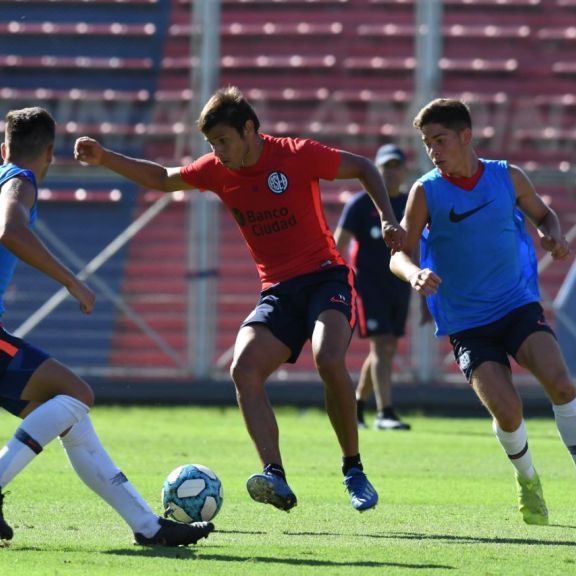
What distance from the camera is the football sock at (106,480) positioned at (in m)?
6.05

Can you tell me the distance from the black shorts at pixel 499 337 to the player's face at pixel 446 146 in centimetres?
80

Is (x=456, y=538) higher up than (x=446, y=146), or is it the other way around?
(x=446, y=146)

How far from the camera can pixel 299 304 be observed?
7445 millimetres

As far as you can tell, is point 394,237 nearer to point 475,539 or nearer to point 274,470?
point 274,470

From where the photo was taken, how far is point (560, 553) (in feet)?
19.8

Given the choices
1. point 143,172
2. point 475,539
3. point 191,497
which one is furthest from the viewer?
point 143,172

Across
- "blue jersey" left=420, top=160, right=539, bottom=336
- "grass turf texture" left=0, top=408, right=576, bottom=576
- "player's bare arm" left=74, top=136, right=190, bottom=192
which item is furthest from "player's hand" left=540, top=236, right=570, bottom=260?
"player's bare arm" left=74, top=136, right=190, bottom=192

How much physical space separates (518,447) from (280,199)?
1741 mm

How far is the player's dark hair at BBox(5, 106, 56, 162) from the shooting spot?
6.28 m

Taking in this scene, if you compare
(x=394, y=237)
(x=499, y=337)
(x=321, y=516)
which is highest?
(x=394, y=237)

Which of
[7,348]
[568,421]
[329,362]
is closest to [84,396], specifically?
[7,348]

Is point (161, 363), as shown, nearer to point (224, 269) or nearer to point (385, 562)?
point (224, 269)

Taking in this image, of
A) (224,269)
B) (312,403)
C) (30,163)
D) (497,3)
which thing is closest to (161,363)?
(224,269)

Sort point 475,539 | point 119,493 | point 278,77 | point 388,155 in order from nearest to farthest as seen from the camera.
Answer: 1. point 119,493
2. point 475,539
3. point 388,155
4. point 278,77
